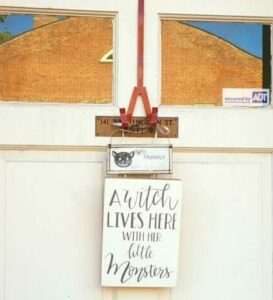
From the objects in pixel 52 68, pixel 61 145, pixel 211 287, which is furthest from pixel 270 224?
pixel 52 68

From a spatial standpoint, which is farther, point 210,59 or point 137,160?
point 210,59

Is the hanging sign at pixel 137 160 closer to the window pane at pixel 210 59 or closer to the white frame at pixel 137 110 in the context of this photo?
the white frame at pixel 137 110

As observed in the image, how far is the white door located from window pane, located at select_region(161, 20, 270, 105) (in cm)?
4

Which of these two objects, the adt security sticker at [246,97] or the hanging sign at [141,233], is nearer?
the hanging sign at [141,233]

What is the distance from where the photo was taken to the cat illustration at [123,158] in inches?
95.8

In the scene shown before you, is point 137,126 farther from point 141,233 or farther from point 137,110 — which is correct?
point 141,233

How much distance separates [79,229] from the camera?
8.16 feet

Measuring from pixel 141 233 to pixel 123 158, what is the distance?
0.88ft

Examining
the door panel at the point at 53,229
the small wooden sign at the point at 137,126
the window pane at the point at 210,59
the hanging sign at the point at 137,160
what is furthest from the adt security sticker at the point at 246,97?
the door panel at the point at 53,229

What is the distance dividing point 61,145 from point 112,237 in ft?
1.21

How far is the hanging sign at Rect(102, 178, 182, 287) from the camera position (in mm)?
2416

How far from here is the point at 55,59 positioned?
251 centimetres

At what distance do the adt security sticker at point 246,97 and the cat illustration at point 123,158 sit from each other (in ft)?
1.35

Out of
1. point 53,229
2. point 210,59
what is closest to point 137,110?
point 210,59
